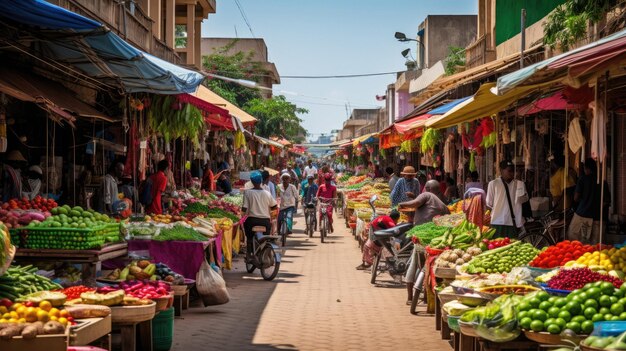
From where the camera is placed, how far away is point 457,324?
7.23 m

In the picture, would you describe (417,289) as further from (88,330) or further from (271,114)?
(271,114)

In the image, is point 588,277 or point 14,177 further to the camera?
point 14,177

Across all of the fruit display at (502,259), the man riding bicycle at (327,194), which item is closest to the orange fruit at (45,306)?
the fruit display at (502,259)

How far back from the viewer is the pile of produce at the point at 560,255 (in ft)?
27.3

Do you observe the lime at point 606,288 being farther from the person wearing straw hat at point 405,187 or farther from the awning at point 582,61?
the person wearing straw hat at point 405,187

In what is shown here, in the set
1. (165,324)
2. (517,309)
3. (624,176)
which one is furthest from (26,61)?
(624,176)

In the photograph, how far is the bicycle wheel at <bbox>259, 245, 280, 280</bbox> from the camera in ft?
46.9

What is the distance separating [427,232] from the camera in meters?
11.6

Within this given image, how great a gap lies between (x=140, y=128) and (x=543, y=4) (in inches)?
343

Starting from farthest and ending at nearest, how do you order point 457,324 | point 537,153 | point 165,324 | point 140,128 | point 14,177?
point 537,153 < point 140,128 < point 14,177 < point 165,324 < point 457,324

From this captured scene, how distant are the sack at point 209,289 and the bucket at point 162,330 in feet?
8.15

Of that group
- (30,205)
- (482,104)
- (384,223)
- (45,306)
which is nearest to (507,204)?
(482,104)

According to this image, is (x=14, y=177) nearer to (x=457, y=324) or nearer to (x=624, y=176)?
(x=457, y=324)

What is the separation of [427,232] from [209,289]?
10.3 ft
